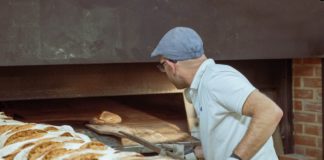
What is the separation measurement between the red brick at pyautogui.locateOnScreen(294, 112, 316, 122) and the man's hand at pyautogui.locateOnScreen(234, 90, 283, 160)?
182 cm

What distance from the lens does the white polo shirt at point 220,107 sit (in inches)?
88.7

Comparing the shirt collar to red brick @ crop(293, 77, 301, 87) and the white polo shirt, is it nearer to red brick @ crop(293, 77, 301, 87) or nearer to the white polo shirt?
the white polo shirt

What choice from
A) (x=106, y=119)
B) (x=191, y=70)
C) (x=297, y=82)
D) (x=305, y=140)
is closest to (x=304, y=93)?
(x=297, y=82)

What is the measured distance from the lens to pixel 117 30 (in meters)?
3.01

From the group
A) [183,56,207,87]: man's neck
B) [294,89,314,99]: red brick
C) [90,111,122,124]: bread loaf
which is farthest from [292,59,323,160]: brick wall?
[183,56,207,87]: man's neck

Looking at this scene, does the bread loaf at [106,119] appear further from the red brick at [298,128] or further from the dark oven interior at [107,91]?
the red brick at [298,128]

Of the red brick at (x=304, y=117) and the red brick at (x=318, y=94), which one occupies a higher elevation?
the red brick at (x=318, y=94)

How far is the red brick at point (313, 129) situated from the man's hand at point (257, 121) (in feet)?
5.91

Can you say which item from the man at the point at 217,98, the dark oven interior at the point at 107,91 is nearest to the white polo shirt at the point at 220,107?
the man at the point at 217,98

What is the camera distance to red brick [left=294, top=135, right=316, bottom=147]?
3.95 meters

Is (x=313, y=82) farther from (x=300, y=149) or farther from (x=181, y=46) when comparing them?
(x=181, y=46)

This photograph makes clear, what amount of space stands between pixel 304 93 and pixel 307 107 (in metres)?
0.10

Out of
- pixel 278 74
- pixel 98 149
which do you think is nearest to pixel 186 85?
pixel 98 149

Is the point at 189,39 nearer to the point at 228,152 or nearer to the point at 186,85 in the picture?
the point at 186,85
